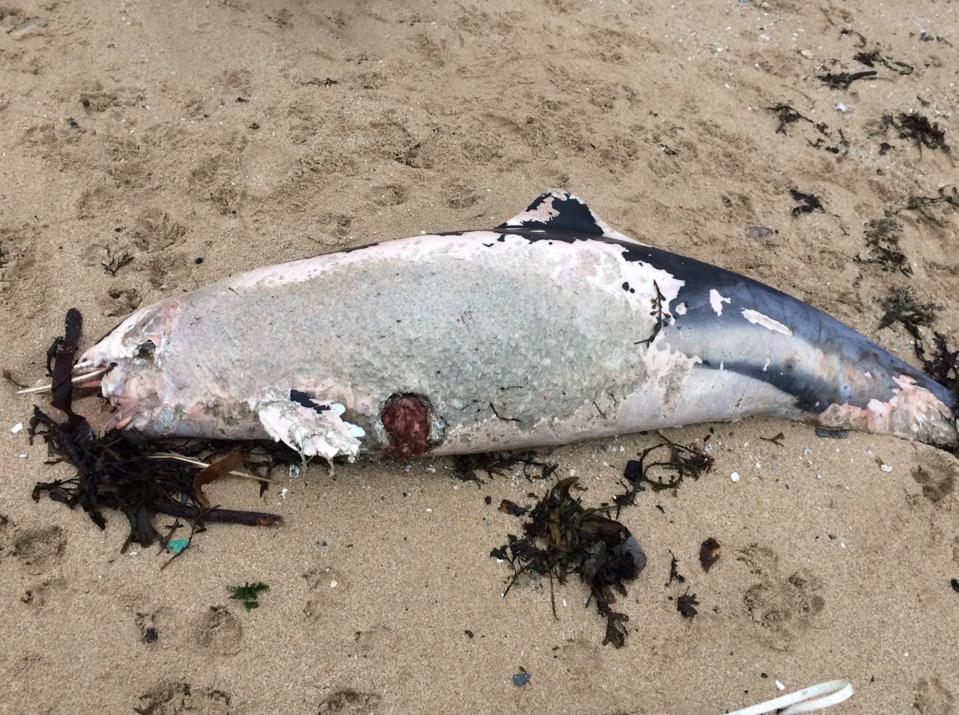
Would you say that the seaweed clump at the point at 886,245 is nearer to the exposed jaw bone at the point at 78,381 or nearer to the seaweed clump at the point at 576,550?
the seaweed clump at the point at 576,550

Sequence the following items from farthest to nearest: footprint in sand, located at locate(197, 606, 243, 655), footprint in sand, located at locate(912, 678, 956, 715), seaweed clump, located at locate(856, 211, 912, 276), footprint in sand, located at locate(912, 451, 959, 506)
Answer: seaweed clump, located at locate(856, 211, 912, 276) < footprint in sand, located at locate(912, 451, 959, 506) < footprint in sand, located at locate(912, 678, 956, 715) < footprint in sand, located at locate(197, 606, 243, 655)

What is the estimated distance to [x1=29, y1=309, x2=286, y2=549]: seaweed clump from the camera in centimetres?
240

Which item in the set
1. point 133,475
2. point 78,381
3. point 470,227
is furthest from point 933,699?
point 78,381

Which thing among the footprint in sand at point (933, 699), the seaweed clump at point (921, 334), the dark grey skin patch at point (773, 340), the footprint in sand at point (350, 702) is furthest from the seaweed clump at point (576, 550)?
the seaweed clump at point (921, 334)

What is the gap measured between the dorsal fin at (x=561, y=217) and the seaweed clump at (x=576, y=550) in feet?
3.71

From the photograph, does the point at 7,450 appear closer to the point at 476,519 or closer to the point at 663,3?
the point at 476,519

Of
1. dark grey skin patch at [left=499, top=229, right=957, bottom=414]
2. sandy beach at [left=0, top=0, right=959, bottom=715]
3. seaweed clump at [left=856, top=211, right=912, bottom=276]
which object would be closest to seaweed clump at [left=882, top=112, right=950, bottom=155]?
sandy beach at [left=0, top=0, right=959, bottom=715]

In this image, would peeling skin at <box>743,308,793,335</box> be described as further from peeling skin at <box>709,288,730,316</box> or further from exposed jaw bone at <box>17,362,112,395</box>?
exposed jaw bone at <box>17,362,112,395</box>

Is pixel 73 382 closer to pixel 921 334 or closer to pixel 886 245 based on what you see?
pixel 921 334

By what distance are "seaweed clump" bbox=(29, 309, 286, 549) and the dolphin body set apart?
0.36ft

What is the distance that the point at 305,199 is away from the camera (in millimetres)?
3414

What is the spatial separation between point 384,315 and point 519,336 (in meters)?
0.48

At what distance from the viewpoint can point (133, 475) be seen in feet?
7.95

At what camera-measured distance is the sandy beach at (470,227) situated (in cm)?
224
